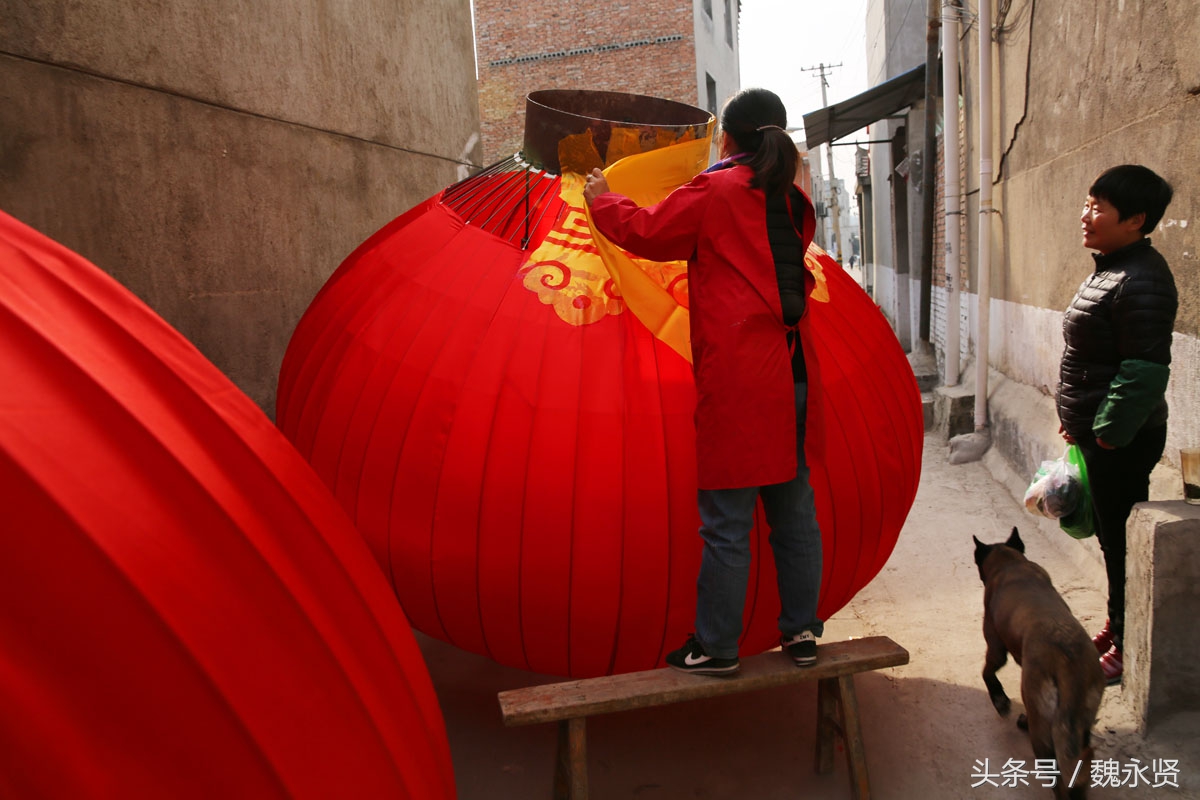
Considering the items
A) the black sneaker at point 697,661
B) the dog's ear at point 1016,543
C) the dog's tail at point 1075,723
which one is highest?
the black sneaker at point 697,661

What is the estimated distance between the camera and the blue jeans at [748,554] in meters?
2.38

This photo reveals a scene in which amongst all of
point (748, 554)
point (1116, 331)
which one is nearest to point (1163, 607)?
point (1116, 331)

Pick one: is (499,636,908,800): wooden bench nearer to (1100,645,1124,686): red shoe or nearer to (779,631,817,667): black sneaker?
(779,631,817,667): black sneaker

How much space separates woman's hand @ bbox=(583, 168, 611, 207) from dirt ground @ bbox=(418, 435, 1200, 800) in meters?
1.78

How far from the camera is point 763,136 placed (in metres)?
2.48

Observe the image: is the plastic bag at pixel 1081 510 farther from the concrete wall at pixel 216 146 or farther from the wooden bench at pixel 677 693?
the concrete wall at pixel 216 146

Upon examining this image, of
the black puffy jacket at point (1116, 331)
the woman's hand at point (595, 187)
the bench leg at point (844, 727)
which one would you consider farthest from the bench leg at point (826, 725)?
the woman's hand at point (595, 187)

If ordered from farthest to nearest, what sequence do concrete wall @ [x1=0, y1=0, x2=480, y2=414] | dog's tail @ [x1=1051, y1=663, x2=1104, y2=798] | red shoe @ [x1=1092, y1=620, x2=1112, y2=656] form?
red shoe @ [x1=1092, y1=620, x2=1112, y2=656] < concrete wall @ [x1=0, y1=0, x2=480, y2=414] < dog's tail @ [x1=1051, y1=663, x2=1104, y2=798]

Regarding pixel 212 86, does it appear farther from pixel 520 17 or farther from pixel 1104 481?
pixel 520 17

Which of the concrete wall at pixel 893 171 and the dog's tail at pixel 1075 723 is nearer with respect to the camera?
the dog's tail at pixel 1075 723

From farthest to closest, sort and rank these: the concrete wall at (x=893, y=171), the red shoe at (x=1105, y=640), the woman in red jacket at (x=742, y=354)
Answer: the concrete wall at (x=893, y=171) → the red shoe at (x=1105, y=640) → the woman in red jacket at (x=742, y=354)

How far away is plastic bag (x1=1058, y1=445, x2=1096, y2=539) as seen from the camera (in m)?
3.18

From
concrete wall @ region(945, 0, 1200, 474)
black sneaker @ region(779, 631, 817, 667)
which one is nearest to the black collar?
concrete wall @ region(945, 0, 1200, 474)

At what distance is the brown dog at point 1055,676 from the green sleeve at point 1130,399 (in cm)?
56
